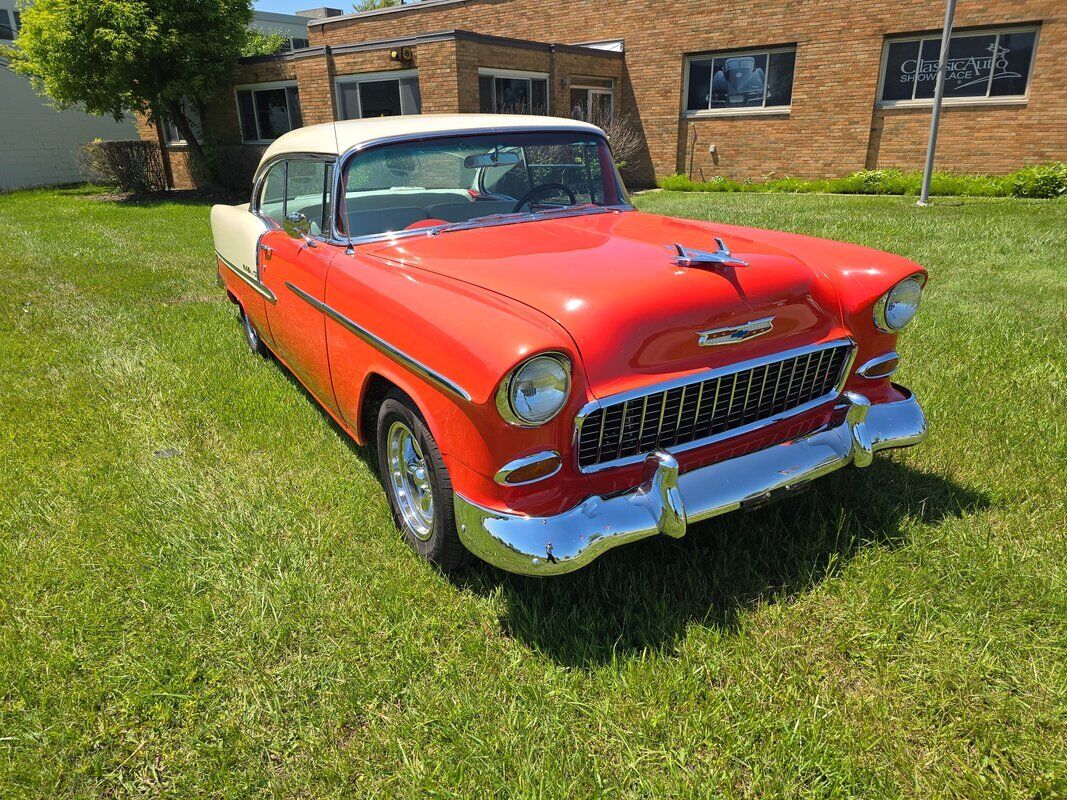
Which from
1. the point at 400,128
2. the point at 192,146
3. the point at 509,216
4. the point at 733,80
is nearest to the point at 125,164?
the point at 192,146

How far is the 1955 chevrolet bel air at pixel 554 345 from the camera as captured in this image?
220cm

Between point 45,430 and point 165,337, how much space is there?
1740 mm

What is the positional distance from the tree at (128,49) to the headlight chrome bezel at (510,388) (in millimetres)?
15053

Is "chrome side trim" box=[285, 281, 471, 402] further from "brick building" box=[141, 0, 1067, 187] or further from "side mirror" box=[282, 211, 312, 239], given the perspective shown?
"brick building" box=[141, 0, 1067, 187]

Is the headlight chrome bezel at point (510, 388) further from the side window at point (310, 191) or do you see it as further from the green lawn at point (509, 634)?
the side window at point (310, 191)

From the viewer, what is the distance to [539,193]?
12.0 ft

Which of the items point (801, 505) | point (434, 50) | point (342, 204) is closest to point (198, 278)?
point (342, 204)

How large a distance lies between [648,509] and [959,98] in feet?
49.7

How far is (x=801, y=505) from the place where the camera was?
3.12 m

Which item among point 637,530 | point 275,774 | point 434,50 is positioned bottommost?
point 275,774

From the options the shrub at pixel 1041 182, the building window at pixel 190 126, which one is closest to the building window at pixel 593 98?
the shrub at pixel 1041 182

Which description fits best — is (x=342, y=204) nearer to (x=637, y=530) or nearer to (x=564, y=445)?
(x=564, y=445)

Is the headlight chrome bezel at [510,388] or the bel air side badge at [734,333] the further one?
the bel air side badge at [734,333]

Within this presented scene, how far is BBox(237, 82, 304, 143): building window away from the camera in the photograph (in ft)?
54.7
